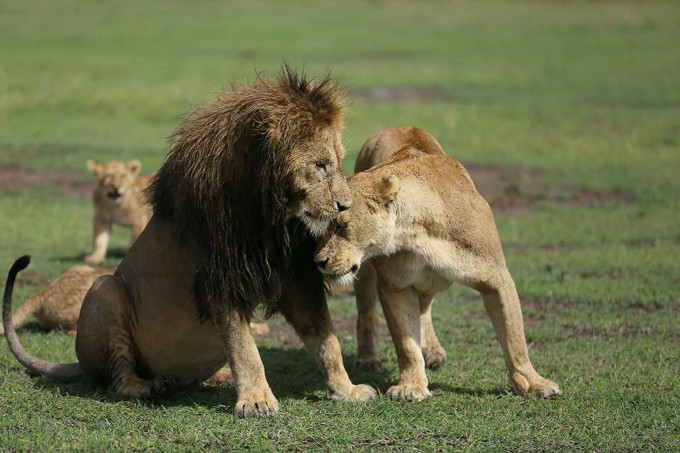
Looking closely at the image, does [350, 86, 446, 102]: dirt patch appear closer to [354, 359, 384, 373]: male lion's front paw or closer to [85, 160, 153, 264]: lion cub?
[85, 160, 153, 264]: lion cub

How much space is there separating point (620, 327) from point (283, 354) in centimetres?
220

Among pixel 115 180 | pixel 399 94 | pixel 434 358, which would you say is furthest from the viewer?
pixel 399 94

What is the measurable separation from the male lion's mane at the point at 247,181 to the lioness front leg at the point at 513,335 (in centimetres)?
105

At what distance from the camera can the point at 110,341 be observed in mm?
4922

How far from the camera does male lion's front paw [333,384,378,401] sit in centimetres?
473

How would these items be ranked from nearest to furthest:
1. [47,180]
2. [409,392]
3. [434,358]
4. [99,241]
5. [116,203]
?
[409,392]
[434,358]
[99,241]
[116,203]
[47,180]

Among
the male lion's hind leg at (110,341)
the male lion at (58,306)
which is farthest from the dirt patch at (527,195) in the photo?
the male lion's hind leg at (110,341)

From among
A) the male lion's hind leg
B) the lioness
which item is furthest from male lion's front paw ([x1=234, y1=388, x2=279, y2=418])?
the lioness

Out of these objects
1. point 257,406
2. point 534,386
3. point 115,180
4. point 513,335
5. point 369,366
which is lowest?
point 369,366

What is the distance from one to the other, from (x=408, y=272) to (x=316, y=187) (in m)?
0.73

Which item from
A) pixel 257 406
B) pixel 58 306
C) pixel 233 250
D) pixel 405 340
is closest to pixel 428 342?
pixel 405 340

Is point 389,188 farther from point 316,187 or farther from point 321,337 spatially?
point 321,337

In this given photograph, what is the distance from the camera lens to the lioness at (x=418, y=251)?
4.65 m

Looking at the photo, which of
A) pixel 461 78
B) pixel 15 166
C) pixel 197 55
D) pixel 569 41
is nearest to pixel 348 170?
pixel 15 166
